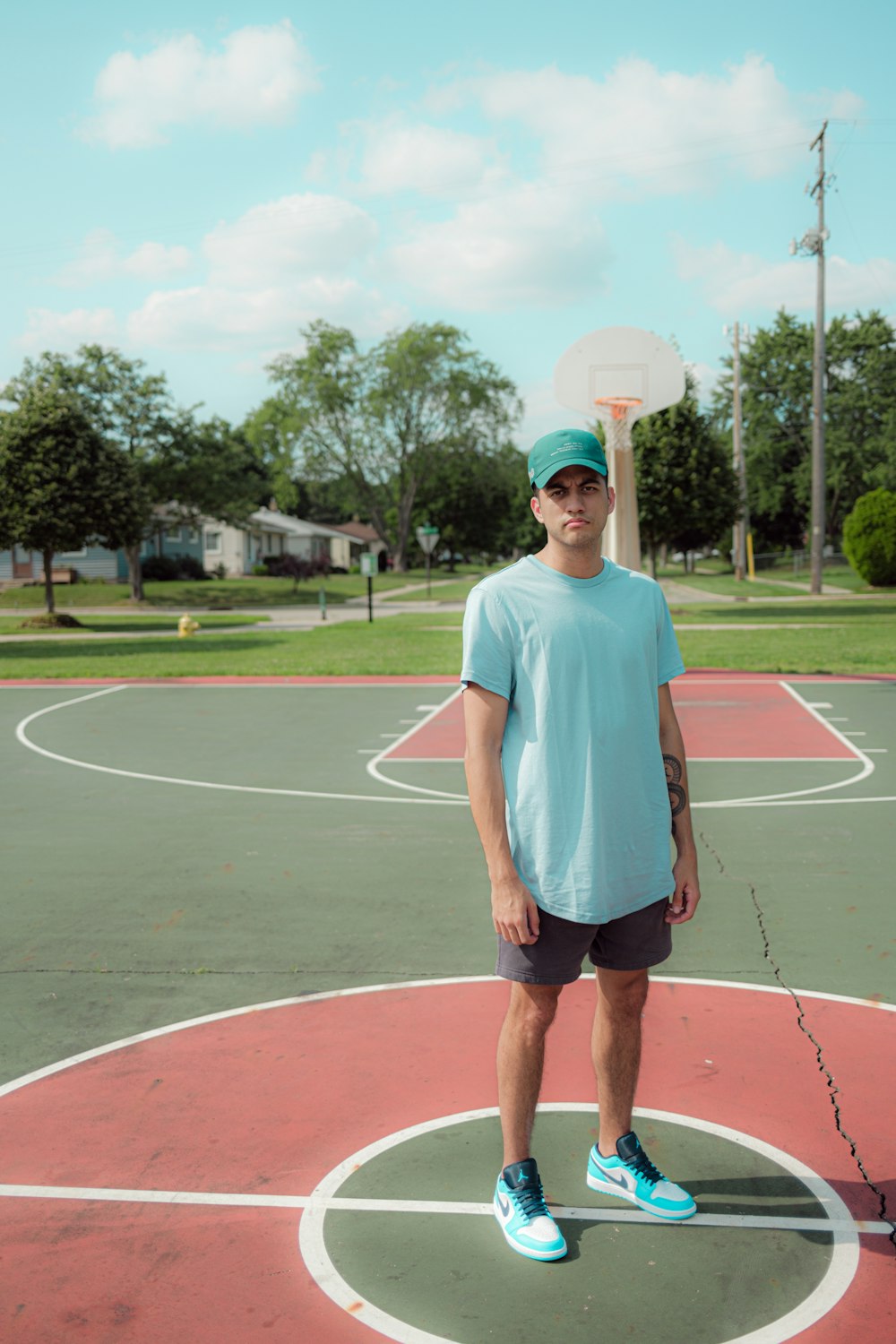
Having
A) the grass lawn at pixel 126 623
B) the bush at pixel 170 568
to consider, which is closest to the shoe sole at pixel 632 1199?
the grass lawn at pixel 126 623

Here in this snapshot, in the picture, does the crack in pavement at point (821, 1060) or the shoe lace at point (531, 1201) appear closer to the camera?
the shoe lace at point (531, 1201)

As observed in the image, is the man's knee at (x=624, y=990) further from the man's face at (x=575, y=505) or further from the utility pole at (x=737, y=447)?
the utility pole at (x=737, y=447)

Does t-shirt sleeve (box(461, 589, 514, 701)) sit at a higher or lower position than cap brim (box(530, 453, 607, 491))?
lower

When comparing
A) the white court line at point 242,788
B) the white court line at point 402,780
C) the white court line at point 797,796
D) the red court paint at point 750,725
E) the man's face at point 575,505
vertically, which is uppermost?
the man's face at point 575,505

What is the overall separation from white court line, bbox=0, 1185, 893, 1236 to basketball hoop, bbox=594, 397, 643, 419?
18.2m

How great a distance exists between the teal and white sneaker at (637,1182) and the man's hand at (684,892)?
0.71 meters

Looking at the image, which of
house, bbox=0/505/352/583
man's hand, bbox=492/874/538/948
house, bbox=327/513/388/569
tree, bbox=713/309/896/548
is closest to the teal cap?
man's hand, bbox=492/874/538/948

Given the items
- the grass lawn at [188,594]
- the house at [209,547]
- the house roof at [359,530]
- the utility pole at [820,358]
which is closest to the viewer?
the utility pole at [820,358]

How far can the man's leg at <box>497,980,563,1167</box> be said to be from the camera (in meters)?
3.36

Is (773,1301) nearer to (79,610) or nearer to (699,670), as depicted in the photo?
(699,670)

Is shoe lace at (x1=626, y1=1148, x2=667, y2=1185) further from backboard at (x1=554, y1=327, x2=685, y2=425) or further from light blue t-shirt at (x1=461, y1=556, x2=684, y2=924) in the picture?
backboard at (x1=554, y1=327, x2=685, y2=425)

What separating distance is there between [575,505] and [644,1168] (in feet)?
6.52

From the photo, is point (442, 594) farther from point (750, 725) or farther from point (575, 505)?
point (575, 505)

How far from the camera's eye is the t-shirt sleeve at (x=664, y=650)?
3475 millimetres
